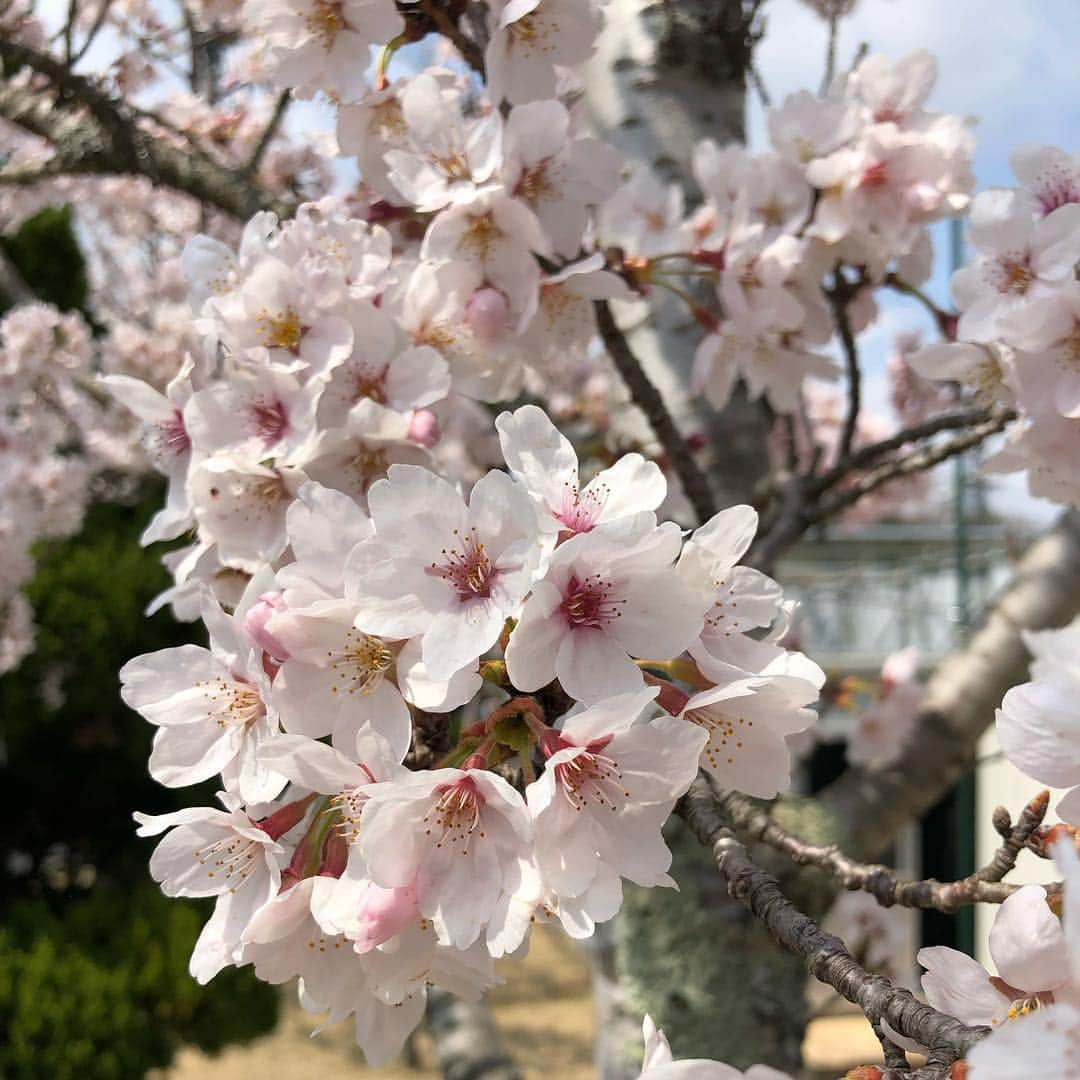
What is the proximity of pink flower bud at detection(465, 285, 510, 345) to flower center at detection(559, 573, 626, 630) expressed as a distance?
19.4 inches

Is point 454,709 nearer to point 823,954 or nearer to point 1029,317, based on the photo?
point 823,954

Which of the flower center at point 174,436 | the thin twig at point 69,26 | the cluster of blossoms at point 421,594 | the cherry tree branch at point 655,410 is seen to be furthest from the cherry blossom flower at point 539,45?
the thin twig at point 69,26

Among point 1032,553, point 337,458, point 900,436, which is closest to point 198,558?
point 337,458

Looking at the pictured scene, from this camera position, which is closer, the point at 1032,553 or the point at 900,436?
the point at 900,436

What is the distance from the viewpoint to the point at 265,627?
0.73m

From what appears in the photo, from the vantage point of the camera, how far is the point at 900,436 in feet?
5.25

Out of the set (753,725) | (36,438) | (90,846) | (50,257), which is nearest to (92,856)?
(90,846)

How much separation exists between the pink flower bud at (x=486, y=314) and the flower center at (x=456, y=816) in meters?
0.57

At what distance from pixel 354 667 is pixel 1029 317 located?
0.71 metres

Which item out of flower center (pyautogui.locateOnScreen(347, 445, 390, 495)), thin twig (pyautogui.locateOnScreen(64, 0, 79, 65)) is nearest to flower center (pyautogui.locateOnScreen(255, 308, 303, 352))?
flower center (pyautogui.locateOnScreen(347, 445, 390, 495))

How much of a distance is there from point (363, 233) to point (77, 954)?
4718mm

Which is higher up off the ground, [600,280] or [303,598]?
[600,280]

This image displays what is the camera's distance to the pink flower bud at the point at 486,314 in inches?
43.8

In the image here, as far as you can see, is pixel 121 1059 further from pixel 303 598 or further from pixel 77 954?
pixel 303 598
